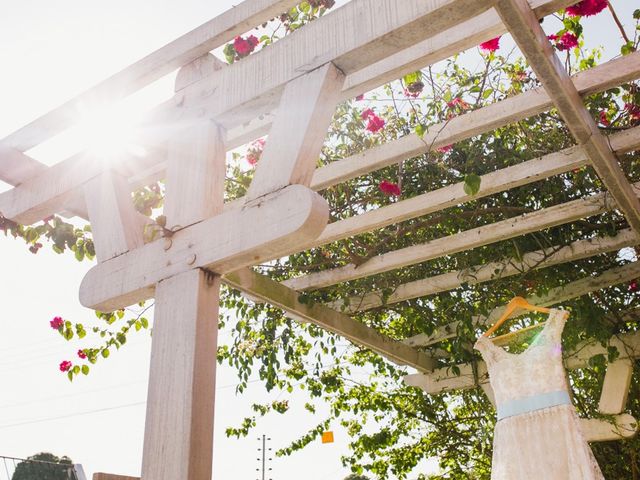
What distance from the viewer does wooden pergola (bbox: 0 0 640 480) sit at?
1.43m

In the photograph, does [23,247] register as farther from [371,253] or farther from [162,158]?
[371,253]

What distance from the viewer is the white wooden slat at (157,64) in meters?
1.73

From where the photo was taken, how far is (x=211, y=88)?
1.80 m

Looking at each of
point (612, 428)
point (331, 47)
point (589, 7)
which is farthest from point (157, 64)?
point (612, 428)

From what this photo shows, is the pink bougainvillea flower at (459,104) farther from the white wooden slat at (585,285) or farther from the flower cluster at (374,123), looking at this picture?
the white wooden slat at (585,285)

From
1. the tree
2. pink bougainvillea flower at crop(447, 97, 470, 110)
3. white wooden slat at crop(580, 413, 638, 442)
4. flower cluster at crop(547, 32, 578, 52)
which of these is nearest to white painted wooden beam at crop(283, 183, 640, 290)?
pink bougainvillea flower at crop(447, 97, 470, 110)

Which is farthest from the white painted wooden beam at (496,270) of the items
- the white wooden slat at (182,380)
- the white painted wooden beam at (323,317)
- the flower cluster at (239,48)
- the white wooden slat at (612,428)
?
the white wooden slat at (182,380)

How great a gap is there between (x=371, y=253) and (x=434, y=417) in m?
3.08

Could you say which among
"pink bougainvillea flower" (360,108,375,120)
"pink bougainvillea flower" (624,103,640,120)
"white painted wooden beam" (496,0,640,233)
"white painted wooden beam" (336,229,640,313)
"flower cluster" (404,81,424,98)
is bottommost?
"white painted wooden beam" (496,0,640,233)

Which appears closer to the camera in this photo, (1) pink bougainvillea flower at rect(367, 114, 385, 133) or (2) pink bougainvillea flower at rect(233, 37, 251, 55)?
(2) pink bougainvillea flower at rect(233, 37, 251, 55)

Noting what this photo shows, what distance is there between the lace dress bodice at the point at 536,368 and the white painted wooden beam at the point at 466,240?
484mm

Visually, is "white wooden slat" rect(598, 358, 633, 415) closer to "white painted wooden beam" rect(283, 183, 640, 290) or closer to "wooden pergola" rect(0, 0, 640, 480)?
"white painted wooden beam" rect(283, 183, 640, 290)

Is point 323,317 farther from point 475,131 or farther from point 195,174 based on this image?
point 195,174

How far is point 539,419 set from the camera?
2623mm
